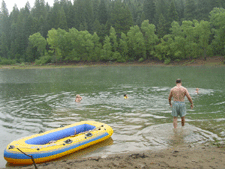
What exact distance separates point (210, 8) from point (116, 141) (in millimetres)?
79168

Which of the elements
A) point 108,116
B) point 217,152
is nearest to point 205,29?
point 108,116

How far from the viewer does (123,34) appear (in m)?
76.4

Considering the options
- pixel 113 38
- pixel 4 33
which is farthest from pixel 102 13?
pixel 4 33

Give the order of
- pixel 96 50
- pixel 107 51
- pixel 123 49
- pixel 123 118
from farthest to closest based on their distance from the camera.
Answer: pixel 96 50 < pixel 123 49 < pixel 107 51 < pixel 123 118

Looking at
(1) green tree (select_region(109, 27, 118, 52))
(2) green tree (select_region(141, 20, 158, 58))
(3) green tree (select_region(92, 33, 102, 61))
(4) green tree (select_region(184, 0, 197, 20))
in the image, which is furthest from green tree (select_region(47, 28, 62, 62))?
(4) green tree (select_region(184, 0, 197, 20))

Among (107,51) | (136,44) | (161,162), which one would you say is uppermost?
(136,44)

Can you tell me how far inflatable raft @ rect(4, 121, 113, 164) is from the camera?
7.37 metres

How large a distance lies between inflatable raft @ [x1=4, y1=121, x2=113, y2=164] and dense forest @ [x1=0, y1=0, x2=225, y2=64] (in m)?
56.9

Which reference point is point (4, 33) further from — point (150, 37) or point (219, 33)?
point (219, 33)

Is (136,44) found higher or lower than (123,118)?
higher

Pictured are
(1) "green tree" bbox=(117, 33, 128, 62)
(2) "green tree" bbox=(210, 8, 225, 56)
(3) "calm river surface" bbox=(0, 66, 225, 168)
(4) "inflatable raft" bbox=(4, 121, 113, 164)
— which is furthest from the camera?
(1) "green tree" bbox=(117, 33, 128, 62)

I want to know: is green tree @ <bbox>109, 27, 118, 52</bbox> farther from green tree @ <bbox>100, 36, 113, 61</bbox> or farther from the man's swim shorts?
the man's swim shorts

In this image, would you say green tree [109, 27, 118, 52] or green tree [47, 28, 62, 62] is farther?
green tree [47, 28, 62, 62]

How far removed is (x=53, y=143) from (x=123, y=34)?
233 feet
